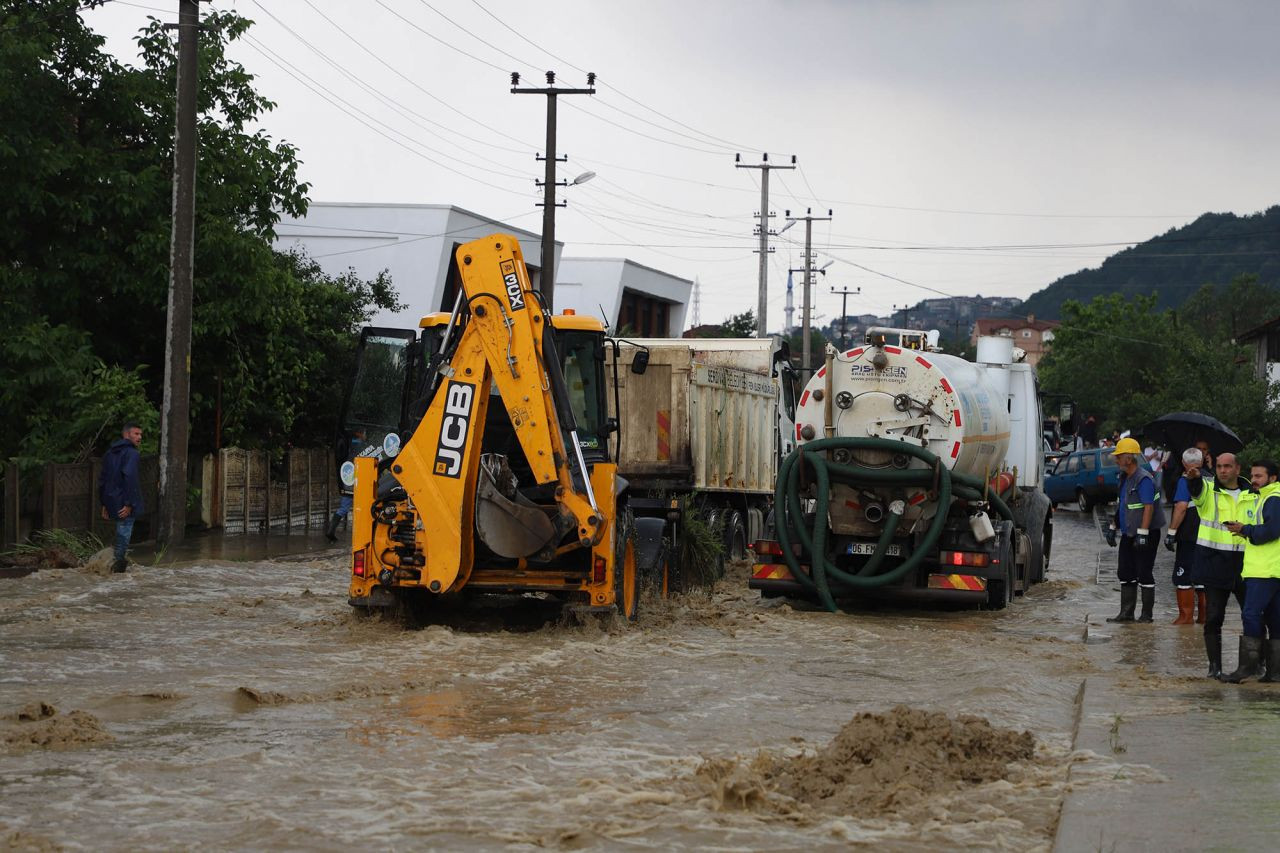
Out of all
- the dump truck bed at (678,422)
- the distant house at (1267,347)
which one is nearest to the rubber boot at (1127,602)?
the dump truck bed at (678,422)

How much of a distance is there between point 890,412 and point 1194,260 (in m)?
181

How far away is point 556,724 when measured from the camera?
31.1ft

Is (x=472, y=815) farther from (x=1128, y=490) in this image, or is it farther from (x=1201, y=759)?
(x=1128, y=490)

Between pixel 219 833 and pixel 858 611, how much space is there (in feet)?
35.6

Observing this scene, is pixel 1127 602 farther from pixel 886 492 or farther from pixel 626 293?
pixel 626 293

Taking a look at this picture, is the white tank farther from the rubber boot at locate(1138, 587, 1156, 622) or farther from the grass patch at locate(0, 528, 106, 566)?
the grass patch at locate(0, 528, 106, 566)

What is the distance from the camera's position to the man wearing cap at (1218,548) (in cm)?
1158

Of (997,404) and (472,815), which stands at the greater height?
(997,404)

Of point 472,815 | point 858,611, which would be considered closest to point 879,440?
point 858,611

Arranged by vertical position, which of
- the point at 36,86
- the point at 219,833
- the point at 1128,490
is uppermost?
the point at 36,86

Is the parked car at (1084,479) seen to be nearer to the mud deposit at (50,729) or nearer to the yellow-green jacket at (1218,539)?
the yellow-green jacket at (1218,539)

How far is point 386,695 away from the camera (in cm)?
1030

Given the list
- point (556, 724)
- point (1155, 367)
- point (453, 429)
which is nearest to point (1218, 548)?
point (556, 724)

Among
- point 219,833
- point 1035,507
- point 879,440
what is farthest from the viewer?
point 1035,507
